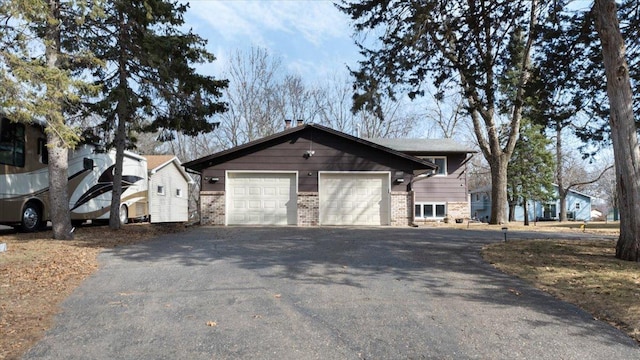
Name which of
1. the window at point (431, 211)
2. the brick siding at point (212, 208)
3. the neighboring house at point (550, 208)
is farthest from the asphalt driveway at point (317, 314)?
the neighboring house at point (550, 208)

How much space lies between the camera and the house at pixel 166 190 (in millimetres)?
21234

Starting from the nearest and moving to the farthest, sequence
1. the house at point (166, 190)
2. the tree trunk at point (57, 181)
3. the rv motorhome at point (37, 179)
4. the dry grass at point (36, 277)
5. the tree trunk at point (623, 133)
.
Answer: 1. the dry grass at point (36, 277)
2. the tree trunk at point (623, 133)
3. the tree trunk at point (57, 181)
4. the rv motorhome at point (37, 179)
5. the house at point (166, 190)

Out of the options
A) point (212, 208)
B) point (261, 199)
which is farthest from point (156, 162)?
point (261, 199)

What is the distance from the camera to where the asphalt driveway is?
4176 millimetres

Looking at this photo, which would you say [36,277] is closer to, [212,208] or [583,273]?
[583,273]

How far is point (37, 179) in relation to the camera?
42.6 ft

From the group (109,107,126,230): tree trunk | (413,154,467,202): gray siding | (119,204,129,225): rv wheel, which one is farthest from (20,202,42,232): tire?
(413,154,467,202): gray siding

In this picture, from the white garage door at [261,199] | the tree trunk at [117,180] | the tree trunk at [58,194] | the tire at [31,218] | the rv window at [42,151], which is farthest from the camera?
the white garage door at [261,199]

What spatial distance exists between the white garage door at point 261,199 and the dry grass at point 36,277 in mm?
5591

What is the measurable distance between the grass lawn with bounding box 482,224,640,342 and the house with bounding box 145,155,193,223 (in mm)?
15876

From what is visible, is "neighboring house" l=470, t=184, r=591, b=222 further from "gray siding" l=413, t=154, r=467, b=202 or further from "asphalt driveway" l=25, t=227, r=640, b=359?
"asphalt driveway" l=25, t=227, r=640, b=359

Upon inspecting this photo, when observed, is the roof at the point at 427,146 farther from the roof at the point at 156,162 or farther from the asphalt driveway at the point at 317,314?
the asphalt driveway at the point at 317,314

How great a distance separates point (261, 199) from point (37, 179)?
→ 24.0 feet

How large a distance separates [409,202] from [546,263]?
31.1 ft
